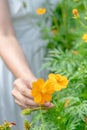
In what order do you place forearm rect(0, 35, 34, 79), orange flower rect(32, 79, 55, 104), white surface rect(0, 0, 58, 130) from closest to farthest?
orange flower rect(32, 79, 55, 104) < forearm rect(0, 35, 34, 79) < white surface rect(0, 0, 58, 130)

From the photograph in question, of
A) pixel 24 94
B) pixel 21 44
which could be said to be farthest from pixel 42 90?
pixel 21 44

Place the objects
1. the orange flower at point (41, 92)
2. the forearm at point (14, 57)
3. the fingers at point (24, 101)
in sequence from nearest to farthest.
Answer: the orange flower at point (41, 92) → the fingers at point (24, 101) → the forearm at point (14, 57)

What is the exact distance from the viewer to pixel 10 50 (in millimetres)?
1675

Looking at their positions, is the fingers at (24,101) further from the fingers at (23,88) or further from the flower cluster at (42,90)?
the flower cluster at (42,90)

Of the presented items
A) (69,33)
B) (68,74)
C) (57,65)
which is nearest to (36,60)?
(69,33)

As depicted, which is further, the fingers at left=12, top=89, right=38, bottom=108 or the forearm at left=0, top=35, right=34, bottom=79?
the forearm at left=0, top=35, right=34, bottom=79

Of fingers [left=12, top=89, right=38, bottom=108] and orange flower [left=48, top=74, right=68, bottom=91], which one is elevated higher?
fingers [left=12, top=89, right=38, bottom=108]

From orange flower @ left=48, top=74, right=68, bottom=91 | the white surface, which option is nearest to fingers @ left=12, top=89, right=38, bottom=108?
orange flower @ left=48, top=74, right=68, bottom=91

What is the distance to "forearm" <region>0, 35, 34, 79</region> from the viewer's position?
5.19ft

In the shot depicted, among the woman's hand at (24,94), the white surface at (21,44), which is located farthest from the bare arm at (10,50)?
the white surface at (21,44)

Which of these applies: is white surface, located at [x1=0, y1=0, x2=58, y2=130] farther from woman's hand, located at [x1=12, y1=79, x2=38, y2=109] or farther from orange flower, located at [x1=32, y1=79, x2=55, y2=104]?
Answer: orange flower, located at [x1=32, y1=79, x2=55, y2=104]

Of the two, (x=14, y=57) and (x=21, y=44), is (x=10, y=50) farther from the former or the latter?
(x=21, y=44)

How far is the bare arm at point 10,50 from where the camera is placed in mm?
1589

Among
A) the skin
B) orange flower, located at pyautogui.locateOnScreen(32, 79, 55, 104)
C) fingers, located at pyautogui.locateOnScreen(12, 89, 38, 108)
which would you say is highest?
the skin
